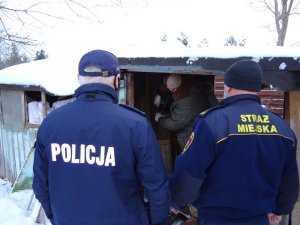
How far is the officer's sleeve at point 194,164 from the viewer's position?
2086 millimetres

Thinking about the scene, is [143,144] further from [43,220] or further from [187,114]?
[43,220]

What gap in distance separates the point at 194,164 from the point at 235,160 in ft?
0.81

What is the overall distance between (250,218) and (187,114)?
2.18 meters

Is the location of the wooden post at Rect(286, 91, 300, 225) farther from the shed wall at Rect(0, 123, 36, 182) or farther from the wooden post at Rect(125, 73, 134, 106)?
the shed wall at Rect(0, 123, 36, 182)

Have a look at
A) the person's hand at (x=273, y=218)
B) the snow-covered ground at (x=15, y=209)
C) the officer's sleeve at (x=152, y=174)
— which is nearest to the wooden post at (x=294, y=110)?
the person's hand at (x=273, y=218)

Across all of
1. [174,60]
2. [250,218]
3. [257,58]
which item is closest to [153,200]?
[250,218]

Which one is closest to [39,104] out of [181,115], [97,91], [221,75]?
[181,115]

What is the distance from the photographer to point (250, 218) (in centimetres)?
225

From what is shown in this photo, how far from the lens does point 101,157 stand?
1.98m

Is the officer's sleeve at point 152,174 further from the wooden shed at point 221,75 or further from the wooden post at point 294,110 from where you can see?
the wooden post at point 294,110

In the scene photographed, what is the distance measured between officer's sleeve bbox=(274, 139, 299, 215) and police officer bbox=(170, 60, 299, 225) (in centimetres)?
3

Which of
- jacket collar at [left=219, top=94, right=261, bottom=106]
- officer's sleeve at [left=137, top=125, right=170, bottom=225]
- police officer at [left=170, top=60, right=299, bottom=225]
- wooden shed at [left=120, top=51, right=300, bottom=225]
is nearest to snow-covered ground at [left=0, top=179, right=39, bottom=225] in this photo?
wooden shed at [left=120, top=51, right=300, bottom=225]

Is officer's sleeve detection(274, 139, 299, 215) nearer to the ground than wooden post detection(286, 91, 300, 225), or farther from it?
nearer to the ground

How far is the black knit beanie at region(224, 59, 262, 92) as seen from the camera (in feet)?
7.06
